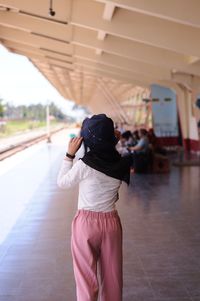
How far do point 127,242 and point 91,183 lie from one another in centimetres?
280

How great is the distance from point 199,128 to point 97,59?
443 cm

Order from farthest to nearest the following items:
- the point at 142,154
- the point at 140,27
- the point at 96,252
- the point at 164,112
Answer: the point at 164,112 < the point at 142,154 < the point at 140,27 < the point at 96,252

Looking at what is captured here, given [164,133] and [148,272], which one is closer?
[148,272]

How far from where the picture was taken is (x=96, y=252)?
284 centimetres

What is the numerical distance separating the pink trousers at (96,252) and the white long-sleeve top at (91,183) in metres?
0.05

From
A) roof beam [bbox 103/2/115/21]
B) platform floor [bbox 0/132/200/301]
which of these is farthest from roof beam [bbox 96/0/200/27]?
platform floor [bbox 0/132/200/301]

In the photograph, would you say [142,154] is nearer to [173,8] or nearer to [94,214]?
[173,8]

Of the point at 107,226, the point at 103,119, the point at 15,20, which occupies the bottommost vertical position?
the point at 107,226

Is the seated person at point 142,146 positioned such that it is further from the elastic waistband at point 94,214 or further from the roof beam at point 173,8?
the elastic waistband at point 94,214

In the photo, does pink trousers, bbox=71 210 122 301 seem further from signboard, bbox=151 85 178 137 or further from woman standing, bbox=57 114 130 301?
signboard, bbox=151 85 178 137

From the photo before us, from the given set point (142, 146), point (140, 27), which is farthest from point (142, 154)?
point (140, 27)

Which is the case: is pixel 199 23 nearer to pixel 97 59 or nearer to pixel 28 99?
pixel 97 59

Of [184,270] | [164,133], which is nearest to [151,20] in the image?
[184,270]

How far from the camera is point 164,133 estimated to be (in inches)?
752
